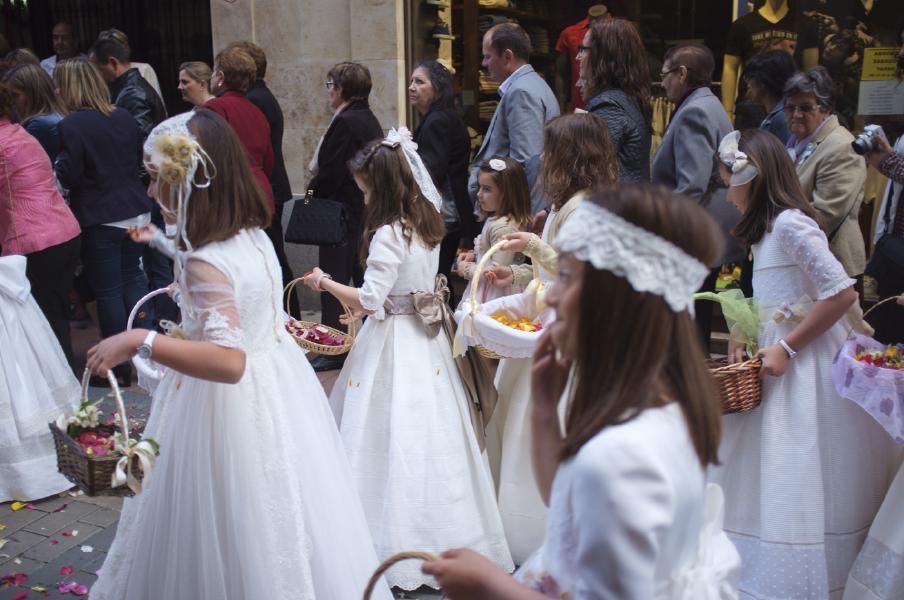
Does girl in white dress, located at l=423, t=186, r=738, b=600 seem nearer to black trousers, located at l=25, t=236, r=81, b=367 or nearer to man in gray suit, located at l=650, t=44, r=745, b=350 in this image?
man in gray suit, located at l=650, t=44, r=745, b=350

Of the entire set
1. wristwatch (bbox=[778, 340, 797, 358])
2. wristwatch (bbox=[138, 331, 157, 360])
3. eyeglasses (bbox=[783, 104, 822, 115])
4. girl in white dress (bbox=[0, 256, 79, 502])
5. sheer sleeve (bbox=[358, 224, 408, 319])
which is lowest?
girl in white dress (bbox=[0, 256, 79, 502])

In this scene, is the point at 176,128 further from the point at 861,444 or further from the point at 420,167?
the point at 861,444

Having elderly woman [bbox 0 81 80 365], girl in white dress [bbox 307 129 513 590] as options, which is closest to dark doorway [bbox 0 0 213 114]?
elderly woman [bbox 0 81 80 365]

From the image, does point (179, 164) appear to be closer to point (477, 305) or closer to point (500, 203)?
point (477, 305)

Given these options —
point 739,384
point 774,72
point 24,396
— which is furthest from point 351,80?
point 739,384

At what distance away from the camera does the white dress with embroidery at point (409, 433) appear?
378 cm

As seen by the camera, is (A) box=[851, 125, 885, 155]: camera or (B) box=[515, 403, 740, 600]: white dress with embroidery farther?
(A) box=[851, 125, 885, 155]: camera

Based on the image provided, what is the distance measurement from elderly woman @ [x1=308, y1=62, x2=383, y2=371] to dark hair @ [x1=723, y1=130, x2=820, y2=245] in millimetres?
3554

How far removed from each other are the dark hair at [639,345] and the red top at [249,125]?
4948 mm

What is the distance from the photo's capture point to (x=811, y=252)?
3.31 metres

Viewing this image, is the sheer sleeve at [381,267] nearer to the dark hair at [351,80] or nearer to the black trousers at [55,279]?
the black trousers at [55,279]

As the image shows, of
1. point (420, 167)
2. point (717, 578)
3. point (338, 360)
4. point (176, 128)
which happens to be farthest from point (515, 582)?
point (338, 360)

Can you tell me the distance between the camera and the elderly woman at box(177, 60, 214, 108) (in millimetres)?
6973

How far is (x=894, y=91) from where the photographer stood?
646cm
